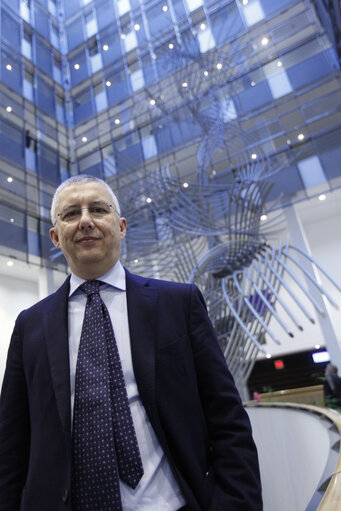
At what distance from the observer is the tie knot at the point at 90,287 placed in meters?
1.22

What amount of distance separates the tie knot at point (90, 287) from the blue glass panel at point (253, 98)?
10.6m

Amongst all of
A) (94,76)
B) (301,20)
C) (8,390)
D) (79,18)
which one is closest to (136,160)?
(94,76)

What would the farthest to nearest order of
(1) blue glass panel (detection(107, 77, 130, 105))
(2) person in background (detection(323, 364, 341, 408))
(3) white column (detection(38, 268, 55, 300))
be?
1. (1) blue glass panel (detection(107, 77, 130, 105))
2. (3) white column (detection(38, 268, 55, 300))
3. (2) person in background (detection(323, 364, 341, 408))

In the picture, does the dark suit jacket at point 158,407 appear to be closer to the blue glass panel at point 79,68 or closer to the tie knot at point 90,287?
the tie knot at point 90,287

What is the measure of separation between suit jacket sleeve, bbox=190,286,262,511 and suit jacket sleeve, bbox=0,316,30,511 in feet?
1.91

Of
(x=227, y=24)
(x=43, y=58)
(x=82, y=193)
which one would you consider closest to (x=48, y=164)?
(x=43, y=58)

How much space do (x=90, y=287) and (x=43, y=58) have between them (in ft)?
52.9

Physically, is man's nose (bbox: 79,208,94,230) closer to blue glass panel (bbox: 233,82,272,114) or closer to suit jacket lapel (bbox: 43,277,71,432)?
suit jacket lapel (bbox: 43,277,71,432)

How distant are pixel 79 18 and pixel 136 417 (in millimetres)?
19211

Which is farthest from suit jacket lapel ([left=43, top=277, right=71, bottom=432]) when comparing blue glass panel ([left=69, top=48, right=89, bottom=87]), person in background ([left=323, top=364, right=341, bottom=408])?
blue glass panel ([left=69, top=48, right=89, bottom=87])

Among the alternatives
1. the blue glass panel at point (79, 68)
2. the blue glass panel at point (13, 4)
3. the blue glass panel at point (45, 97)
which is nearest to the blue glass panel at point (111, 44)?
the blue glass panel at point (79, 68)

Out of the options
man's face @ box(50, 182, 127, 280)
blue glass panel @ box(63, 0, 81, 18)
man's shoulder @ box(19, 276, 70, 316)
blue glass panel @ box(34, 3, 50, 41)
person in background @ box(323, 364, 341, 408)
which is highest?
blue glass panel @ box(63, 0, 81, 18)

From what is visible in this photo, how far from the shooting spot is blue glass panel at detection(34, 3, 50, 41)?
14734 millimetres

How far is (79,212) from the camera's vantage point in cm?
129
